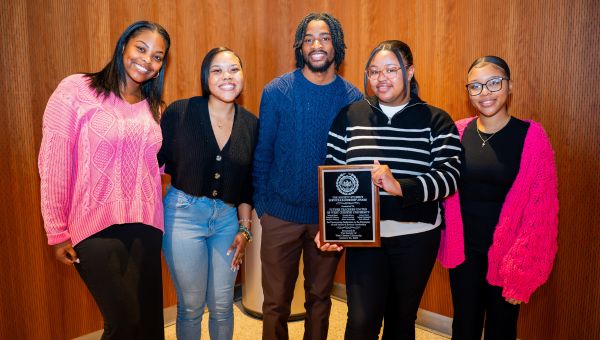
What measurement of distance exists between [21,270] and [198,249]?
129cm

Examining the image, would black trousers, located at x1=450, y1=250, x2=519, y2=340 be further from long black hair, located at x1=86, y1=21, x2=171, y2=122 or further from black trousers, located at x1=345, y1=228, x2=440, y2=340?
long black hair, located at x1=86, y1=21, x2=171, y2=122

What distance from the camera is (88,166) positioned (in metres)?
1.64

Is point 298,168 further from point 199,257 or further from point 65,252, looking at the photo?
point 65,252

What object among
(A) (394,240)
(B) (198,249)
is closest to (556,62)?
(A) (394,240)

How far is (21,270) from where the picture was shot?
2.48 m

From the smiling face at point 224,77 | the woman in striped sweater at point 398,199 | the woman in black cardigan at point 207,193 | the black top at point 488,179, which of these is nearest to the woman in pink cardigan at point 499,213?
the black top at point 488,179

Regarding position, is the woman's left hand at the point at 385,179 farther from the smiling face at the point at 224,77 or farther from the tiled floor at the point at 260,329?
the tiled floor at the point at 260,329

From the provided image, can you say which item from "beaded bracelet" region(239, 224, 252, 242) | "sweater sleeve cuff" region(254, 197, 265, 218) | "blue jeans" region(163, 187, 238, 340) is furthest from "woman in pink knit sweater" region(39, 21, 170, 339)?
"sweater sleeve cuff" region(254, 197, 265, 218)

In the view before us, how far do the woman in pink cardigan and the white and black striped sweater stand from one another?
0.21 metres

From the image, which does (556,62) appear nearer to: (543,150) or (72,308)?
(543,150)

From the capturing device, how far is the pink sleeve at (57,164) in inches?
62.7

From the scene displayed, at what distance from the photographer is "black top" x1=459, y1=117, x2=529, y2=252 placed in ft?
6.38

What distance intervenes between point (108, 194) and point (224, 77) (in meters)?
0.77

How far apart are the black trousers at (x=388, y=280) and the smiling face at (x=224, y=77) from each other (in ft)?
3.19
